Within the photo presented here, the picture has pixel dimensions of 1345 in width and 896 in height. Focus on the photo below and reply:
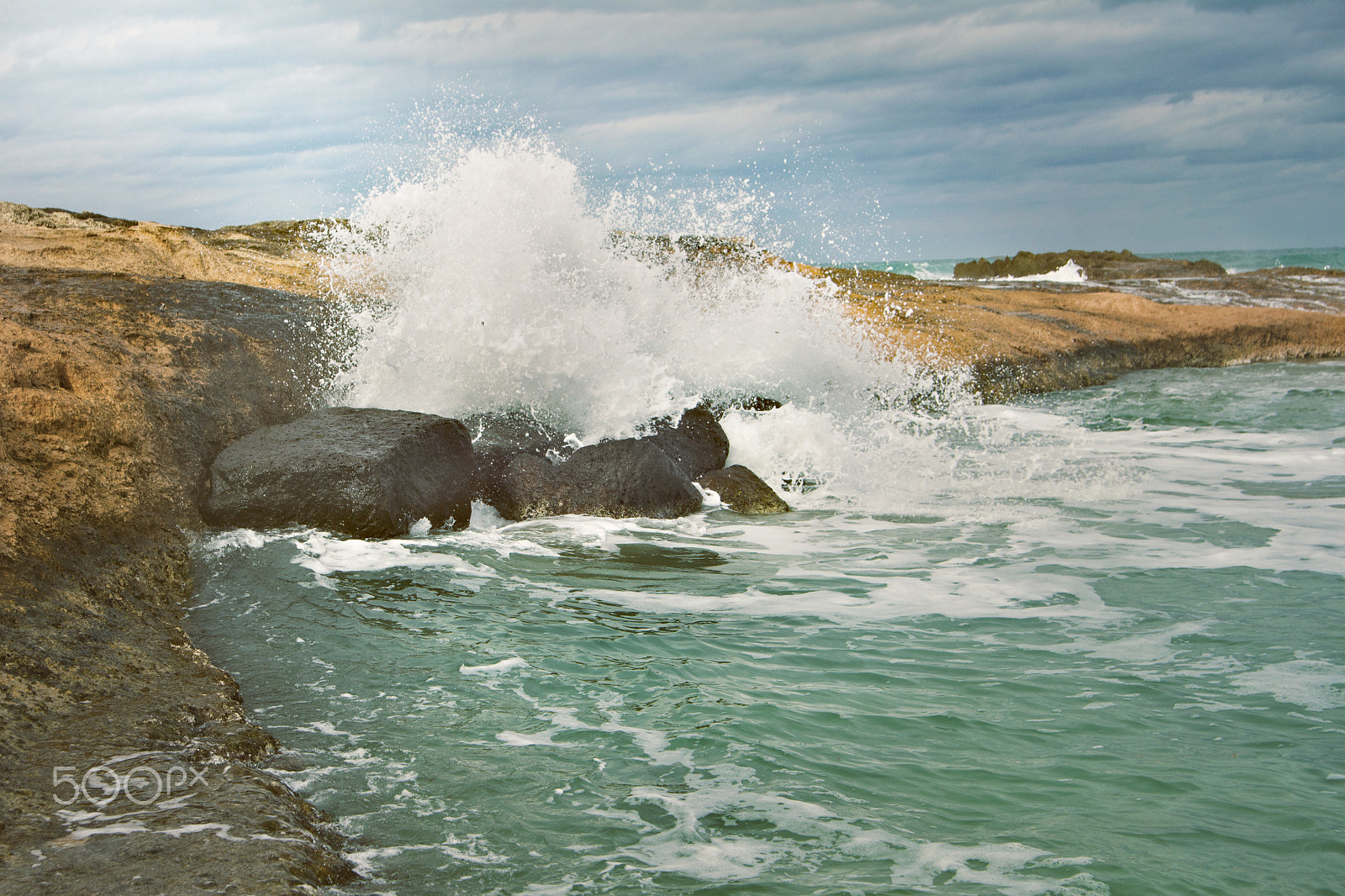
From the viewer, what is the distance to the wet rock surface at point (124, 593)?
2035 millimetres

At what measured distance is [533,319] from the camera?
24.3 ft

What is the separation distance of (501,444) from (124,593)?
134 inches

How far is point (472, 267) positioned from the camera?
7551 mm

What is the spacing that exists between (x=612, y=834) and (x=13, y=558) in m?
2.55

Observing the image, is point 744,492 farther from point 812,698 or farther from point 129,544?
point 129,544

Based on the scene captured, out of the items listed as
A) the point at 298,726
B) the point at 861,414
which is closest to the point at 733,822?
the point at 298,726

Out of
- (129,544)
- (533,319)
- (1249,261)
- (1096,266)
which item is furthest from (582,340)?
(1249,261)

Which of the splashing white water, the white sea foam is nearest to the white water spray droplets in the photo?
the splashing white water

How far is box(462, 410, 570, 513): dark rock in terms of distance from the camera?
630 centimetres

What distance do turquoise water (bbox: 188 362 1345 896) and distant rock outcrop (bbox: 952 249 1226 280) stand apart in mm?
27184

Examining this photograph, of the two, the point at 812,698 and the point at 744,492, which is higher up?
the point at 744,492

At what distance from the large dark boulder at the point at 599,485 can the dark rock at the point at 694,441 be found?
0.51 meters

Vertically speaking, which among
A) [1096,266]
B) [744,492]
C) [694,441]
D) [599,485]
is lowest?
[744,492]

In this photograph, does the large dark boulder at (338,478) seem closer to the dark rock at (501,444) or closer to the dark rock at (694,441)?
the dark rock at (501,444)
